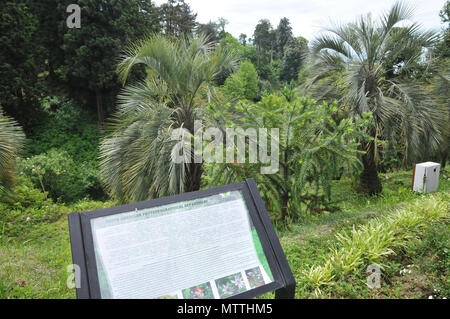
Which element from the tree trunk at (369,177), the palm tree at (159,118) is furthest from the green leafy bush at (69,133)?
the tree trunk at (369,177)

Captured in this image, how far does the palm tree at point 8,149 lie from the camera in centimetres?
470

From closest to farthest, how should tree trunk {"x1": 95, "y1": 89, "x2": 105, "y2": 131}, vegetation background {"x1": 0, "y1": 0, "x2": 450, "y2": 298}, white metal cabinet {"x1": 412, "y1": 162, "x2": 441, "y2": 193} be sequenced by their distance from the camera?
vegetation background {"x1": 0, "y1": 0, "x2": 450, "y2": 298}
white metal cabinet {"x1": 412, "y1": 162, "x2": 441, "y2": 193}
tree trunk {"x1": 95, "y1": 89, "x2": 105, "y2": 131}

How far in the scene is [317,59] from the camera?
7.28 m

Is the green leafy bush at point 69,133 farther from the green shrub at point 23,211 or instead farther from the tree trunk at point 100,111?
the green shrub at point 23,211

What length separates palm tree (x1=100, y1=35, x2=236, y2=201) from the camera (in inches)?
202

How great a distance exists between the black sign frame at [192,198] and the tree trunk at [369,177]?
5990 millimetres

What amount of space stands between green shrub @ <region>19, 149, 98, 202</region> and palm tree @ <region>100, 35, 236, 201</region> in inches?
154

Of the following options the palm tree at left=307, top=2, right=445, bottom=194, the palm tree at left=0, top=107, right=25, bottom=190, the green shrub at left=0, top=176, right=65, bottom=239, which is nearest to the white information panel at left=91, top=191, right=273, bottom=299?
the palm tree at left=0, top=107, right=25, bottom=190

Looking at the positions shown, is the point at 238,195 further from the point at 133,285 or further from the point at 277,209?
the point at 277,209

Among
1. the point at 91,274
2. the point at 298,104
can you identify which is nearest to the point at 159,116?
the point at 298,104

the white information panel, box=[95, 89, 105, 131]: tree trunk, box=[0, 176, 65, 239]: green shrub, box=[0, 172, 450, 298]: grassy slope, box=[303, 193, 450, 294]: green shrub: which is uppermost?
box=[95, 89, 105, 131]: tree trunk

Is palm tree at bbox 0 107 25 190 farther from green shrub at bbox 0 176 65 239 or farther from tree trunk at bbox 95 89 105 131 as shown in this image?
tree trunk at bbox 95 89 105 131

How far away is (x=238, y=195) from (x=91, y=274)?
3.25 feet
